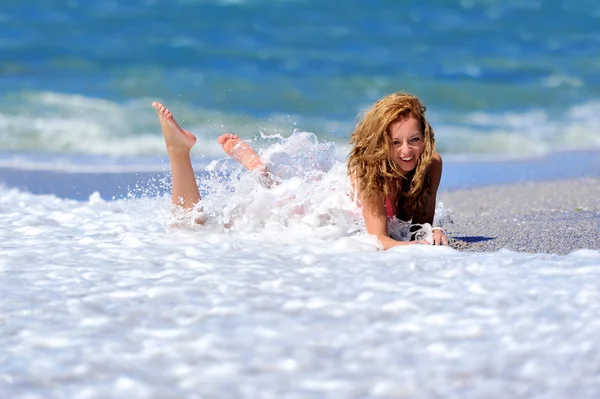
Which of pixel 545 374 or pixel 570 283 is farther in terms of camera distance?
pixel 570 283

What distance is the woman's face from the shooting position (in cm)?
391

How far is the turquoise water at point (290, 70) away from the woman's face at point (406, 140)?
4771 millimetres

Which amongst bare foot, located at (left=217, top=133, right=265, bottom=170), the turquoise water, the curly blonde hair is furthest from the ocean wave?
the curly blonde hair

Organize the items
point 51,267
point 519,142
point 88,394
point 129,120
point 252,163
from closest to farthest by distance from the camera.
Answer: point 88,394
point 51,267
point 252,163
point 519,142
point 129,120

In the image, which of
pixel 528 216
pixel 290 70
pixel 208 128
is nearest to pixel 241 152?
pixel 528 216

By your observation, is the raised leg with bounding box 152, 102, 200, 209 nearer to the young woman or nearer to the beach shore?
the young woman

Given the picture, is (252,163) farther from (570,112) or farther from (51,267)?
→ (570,112)

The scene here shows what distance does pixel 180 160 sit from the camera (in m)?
4.29

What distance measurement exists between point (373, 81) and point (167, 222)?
30.9ft

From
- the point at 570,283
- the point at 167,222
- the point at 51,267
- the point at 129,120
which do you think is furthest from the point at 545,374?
the point at 129,120

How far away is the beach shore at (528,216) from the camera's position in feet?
13.7

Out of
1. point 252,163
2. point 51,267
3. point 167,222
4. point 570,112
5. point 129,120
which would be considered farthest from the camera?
point 570,112

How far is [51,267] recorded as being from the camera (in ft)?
11.5

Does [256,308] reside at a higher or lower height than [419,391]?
higher
